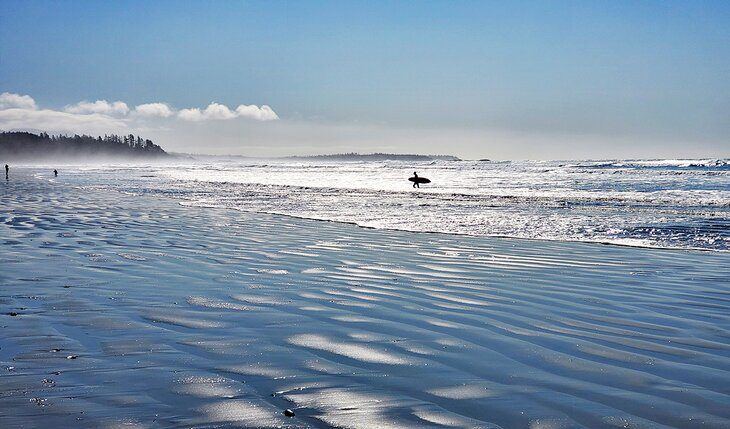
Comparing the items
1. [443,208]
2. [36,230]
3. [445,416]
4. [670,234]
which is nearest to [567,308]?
[445,416]

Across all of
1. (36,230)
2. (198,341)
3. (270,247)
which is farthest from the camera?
(36,230)

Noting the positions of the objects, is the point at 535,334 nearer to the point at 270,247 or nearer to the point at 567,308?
the point at 567,308

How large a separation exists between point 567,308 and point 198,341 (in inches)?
161

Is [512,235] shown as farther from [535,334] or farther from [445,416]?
[445,416]

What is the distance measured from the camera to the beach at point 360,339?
3.99m

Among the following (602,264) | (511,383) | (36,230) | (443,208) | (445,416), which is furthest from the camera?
(443,208)

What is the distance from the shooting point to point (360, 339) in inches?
226

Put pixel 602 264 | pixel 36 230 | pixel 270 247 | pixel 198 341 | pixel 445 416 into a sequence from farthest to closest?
pixel 36 230
pixel 270 247
pixel 602 264
pixel 198 341
pixel 445 416

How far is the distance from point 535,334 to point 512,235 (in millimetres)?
9670

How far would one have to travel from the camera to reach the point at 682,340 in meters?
5.88

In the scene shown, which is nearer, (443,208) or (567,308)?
(567,308)

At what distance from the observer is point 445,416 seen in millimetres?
3904

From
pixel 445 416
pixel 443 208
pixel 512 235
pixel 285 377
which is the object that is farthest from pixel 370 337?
pixel 443 208

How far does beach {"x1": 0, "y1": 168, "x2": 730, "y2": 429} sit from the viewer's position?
399cm
